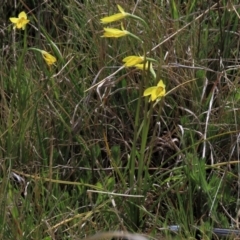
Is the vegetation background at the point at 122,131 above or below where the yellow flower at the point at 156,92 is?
below

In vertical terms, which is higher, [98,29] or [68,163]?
[98,29]

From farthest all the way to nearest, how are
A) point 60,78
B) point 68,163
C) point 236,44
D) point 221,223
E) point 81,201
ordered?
point 236,44 < point 60,78 < point 68,163 < point 81,201 < point 221,223

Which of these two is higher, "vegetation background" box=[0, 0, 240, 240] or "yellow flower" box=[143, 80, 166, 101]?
"yellow flower" box=[143, 80, 166, 101]

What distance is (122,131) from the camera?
7.07 ft

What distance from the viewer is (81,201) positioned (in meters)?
1.89

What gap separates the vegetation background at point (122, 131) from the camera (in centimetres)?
175

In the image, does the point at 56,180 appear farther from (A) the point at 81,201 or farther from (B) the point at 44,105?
(B) the point at 44,105

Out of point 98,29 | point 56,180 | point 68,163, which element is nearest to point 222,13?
point 98,29

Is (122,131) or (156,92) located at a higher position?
(156,92)

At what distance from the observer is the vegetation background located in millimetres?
1753

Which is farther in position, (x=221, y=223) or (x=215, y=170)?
(x=215, y=170)

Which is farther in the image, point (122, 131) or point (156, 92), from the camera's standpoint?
point (122, 131)

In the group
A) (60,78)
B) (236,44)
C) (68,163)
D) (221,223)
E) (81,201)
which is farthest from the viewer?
(236,44)

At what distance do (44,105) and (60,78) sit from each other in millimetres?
132
